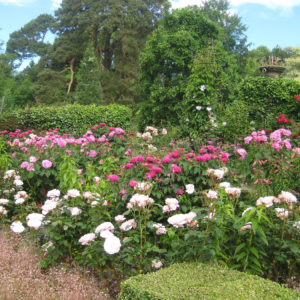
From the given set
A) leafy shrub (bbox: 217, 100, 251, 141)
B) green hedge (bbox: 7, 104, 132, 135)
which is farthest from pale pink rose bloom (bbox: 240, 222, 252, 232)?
green hedge (bbox: 7, 104, 132, 135)

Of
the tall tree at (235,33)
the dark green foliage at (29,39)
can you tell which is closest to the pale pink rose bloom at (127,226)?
the tall tree at (235,33)

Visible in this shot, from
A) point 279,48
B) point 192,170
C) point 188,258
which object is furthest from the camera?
point 279,48

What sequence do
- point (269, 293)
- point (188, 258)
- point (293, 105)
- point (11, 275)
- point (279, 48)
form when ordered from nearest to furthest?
point (269, 293)
point (188, 258)
point (11, 275)
point (293, 105)
point (279, 48)

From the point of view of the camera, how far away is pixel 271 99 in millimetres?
7773

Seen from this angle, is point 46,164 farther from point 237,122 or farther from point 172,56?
point 172,56

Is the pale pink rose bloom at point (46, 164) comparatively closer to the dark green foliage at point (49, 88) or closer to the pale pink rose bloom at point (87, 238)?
the pale pink rose bloom at point (87, 238)

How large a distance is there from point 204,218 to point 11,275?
180cm

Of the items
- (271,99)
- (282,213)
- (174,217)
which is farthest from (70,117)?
(282,213)

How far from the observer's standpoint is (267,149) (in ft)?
12.4

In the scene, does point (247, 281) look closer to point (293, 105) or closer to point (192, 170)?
point (192, 170)

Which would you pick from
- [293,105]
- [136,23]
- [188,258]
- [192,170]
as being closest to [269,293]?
[188,258]

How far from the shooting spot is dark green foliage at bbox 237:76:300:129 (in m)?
7.62

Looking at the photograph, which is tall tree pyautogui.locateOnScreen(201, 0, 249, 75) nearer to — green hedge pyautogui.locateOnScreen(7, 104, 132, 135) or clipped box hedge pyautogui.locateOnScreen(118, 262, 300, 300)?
green hedge pyautogui.locateOnScreen(7, 104, 132, 135)

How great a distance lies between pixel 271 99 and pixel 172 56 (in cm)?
517
